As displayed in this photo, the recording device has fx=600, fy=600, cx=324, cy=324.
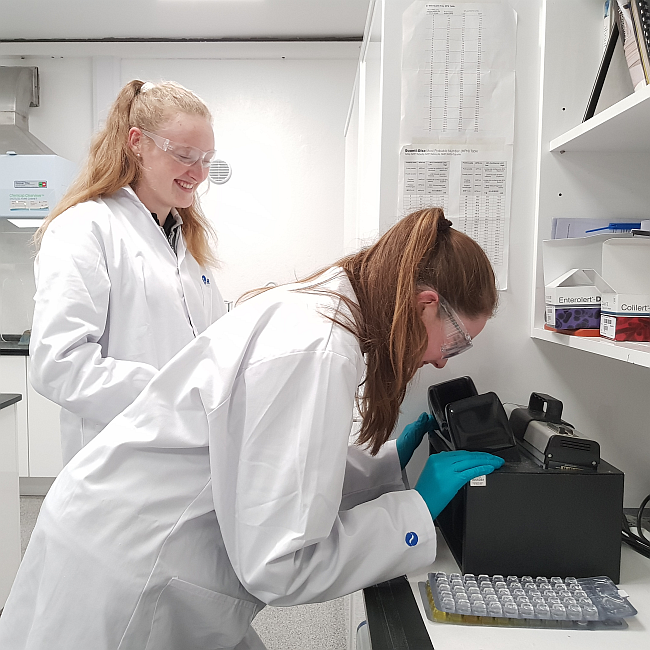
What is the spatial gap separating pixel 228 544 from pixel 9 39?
3855 millimetres

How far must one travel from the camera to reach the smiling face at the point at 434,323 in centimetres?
92

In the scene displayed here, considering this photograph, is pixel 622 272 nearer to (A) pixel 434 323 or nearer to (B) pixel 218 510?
(A) pixel 434 323

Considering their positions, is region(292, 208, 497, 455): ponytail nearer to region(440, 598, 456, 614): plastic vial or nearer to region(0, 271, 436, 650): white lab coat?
region(0, 271, 436, 650): white lab coat

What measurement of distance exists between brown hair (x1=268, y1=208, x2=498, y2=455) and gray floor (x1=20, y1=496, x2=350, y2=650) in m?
1.22

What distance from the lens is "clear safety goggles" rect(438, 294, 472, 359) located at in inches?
37.7

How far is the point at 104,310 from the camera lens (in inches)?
54.6

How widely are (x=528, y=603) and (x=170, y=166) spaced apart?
1.23 meters

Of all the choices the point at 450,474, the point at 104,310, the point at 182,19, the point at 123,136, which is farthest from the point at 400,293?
the point at 182,19

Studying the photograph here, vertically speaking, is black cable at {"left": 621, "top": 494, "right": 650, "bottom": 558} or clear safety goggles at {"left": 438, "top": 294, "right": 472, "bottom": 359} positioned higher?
clear safety goggles at {"left": 438, "top": 294, "right": 472, "bottom": 359}

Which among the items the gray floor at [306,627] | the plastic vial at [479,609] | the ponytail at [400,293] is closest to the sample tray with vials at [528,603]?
the plastic vial at [479,609]

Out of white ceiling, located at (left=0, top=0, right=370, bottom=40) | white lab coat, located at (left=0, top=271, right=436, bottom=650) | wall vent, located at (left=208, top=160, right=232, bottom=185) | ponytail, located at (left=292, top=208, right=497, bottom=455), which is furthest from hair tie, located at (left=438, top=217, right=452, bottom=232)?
wall vent, located at (left=208, top=160, right=232, bottom=185)

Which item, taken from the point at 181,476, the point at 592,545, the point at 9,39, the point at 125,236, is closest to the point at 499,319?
the point at 592,545

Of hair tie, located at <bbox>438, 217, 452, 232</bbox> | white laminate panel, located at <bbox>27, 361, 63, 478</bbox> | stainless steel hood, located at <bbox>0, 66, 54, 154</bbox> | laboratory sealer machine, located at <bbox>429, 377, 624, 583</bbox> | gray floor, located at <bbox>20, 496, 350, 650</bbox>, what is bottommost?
gray floor, located at <bbox>20, 496, 350, 650</bbox>

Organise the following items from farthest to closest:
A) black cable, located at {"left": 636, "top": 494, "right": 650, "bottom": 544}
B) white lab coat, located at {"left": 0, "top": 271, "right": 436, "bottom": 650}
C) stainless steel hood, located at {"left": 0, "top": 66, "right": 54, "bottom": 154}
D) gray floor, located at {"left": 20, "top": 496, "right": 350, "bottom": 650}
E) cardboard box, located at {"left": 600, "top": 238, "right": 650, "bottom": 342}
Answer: stainless steel hood, located at {"left": 0, "top": 66, "right": 54, "bottom": 154}, gray floor, located at {"left": 20, "top": 496, "right": 350, "bottom": 650}, black cable, located at {"left": 636, "top": 494, "right": 650, "bottom": 544}, cardboard box, located at {"left": 600, "top": 238, "right": 650, "bottom": 342}, white lab coat, located at {"left": 0, "top": 271, "right": 436, "bottom": 650}
